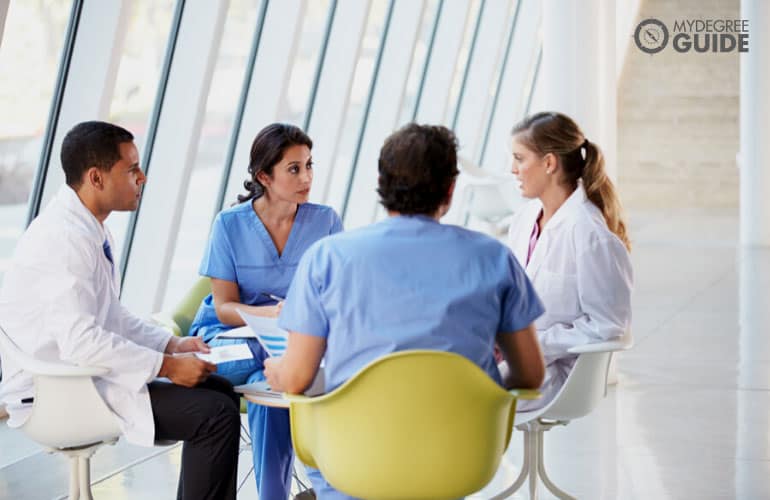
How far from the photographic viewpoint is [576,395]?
134 inches

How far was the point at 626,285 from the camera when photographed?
3.45 meters

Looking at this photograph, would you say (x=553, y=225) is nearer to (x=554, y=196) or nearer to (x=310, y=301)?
(x=554, y=196)

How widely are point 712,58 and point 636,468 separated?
49.4 ft

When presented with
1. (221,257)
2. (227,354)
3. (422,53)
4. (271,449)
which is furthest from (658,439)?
(422,53)

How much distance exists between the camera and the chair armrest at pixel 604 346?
328cm

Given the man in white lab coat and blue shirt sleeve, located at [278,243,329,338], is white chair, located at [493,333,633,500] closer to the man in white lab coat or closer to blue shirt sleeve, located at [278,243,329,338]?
the man in white lab coat

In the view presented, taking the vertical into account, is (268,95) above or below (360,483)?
above

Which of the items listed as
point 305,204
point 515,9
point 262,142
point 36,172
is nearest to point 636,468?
point 305,204

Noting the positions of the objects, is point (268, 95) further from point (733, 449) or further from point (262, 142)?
point (733, 449)

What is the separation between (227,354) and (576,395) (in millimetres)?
1069

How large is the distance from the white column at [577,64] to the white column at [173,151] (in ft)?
5.82

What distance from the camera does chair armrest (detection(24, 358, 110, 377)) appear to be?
9.49 ft
